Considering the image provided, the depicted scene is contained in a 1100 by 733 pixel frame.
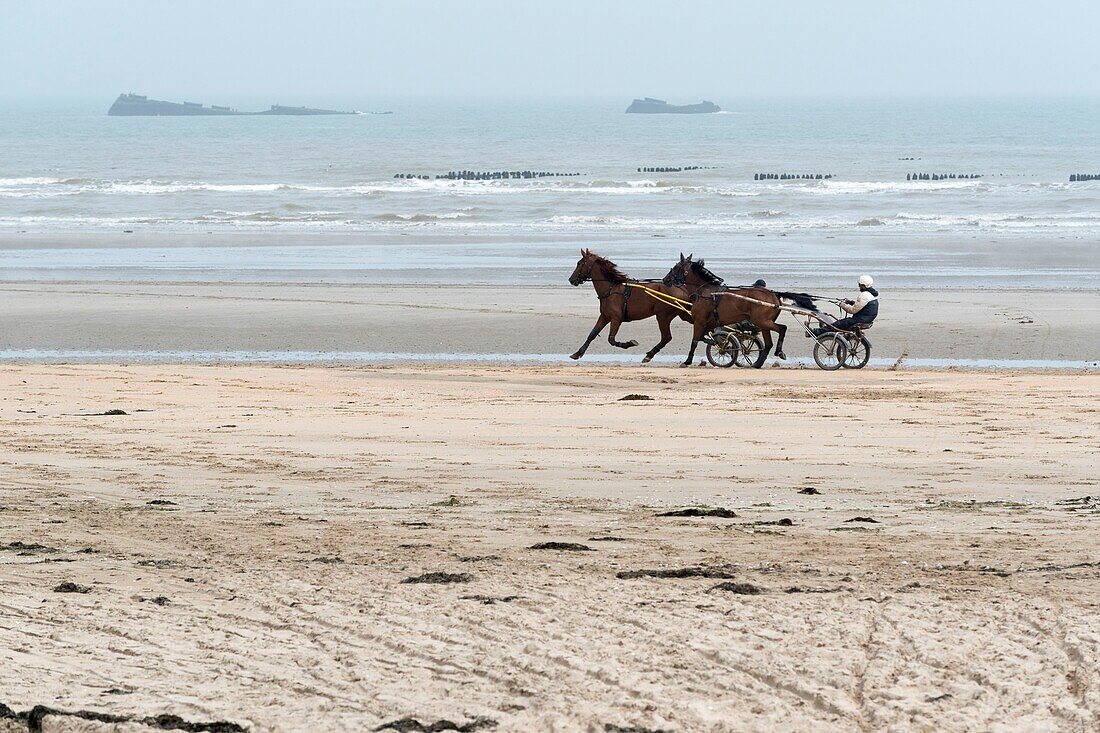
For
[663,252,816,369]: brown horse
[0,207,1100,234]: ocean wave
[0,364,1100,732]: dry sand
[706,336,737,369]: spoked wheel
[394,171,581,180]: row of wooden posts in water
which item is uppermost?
[394,171,581,180]: row of wooden posts in water

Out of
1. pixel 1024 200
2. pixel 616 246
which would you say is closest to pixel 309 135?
pixel 1024 200

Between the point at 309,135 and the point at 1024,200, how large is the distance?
7746cm

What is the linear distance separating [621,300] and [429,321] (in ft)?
13.8

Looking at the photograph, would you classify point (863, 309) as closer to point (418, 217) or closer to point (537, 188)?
point (418, 217)

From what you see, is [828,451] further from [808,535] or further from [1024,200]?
[1024,200]

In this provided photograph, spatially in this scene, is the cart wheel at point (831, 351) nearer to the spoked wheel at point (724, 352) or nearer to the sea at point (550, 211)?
the spoked wheel at point (724, 352)

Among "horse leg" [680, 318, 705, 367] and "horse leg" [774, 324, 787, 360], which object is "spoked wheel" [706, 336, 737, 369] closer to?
"horse leg" [680, 318, 705, 367]

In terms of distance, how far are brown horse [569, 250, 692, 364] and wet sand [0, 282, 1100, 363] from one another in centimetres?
86

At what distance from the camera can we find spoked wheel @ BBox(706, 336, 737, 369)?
1558cm


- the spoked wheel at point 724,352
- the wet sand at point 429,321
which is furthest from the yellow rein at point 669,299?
the wet sand at point 429,321

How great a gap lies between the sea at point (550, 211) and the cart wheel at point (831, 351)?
7.83m

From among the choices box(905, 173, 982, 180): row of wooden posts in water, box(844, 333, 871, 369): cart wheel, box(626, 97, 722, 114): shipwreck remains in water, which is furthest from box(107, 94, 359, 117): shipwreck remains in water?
box(844, 333, 871, 369): cart wheel

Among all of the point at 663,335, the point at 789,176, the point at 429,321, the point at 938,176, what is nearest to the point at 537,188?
the point at 789,176

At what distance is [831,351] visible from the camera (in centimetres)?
1544
